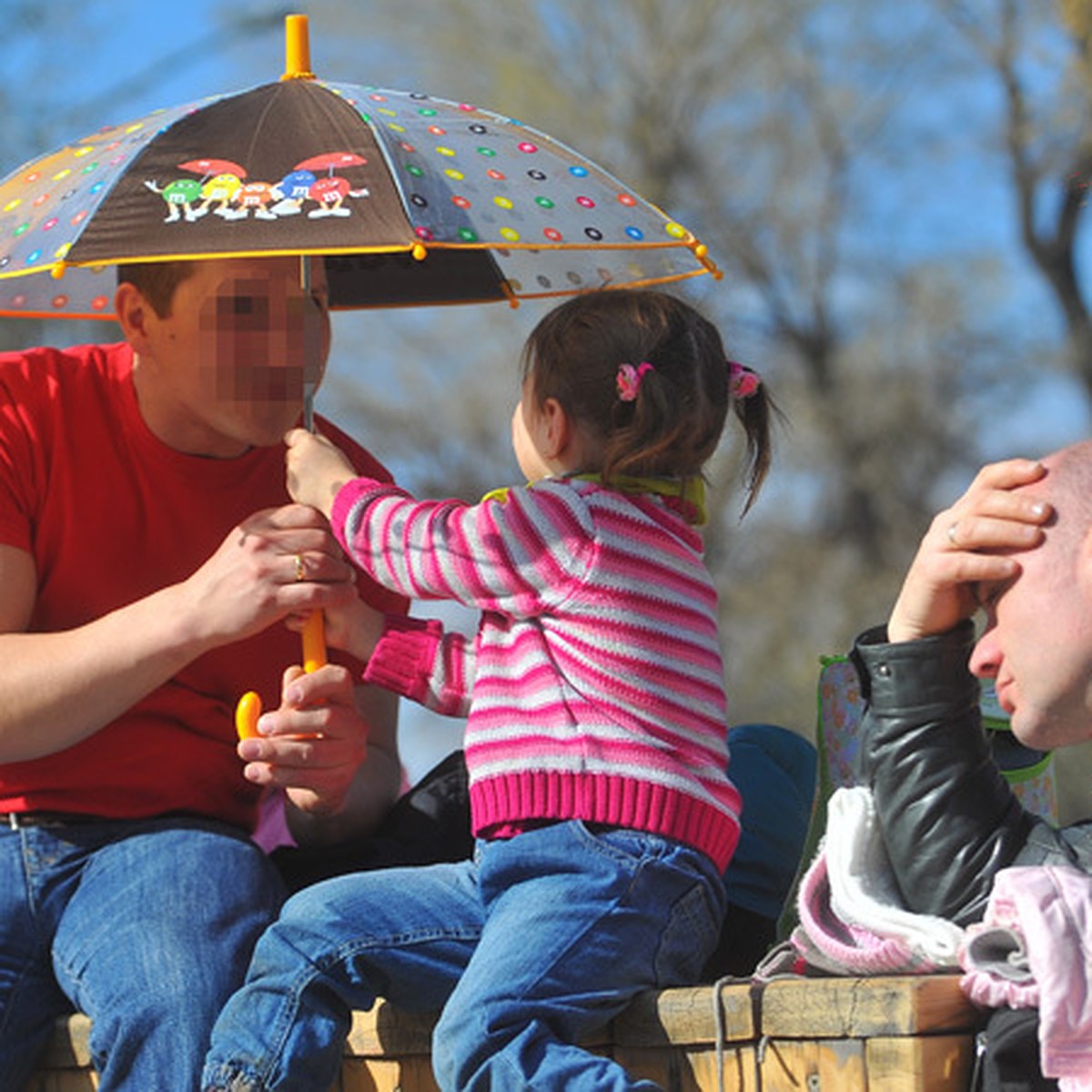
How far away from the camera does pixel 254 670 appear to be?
11.4 feet

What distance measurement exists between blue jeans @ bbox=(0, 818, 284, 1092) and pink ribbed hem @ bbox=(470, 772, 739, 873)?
19.2 inches

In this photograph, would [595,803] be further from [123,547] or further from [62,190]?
[62,190]

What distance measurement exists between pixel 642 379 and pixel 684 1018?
957 millimetres

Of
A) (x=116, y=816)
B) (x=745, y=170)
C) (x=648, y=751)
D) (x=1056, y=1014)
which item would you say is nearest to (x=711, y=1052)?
(x=648, y=751)

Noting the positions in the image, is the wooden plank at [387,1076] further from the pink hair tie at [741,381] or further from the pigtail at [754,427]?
the pink hair tie at [741,381]

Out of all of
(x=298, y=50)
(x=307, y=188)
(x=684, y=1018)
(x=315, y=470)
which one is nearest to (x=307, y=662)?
(x=315, y=470)

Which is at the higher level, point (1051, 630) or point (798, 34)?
point (798, 34)

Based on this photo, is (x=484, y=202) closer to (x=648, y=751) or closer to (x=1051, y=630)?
(x=648, y=751)

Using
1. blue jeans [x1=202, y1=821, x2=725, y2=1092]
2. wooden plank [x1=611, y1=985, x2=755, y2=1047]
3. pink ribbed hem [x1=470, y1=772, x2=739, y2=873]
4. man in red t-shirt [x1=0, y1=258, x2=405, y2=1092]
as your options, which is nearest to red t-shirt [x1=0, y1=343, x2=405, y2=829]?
man in red t-shirt [x1=0, y1=258, x2=405, y2=1092]

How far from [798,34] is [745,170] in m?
1.15

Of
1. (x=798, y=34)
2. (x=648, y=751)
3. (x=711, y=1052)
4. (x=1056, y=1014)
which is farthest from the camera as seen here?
(x=798, y=34)

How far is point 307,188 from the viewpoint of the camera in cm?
295

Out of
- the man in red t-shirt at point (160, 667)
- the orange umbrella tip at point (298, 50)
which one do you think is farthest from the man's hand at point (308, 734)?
the orange umbrella tip at point (298, 50)

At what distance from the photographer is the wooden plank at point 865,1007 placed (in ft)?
7.73
